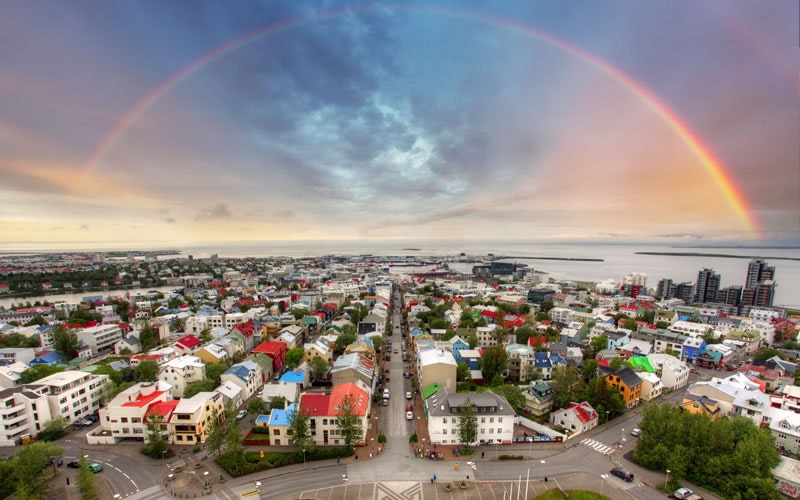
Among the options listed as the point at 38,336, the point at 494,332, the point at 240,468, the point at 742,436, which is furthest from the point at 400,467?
the point at 38,336

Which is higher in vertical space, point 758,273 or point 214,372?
point 758,273

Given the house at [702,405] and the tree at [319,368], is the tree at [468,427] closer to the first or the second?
the tree at [319,368]

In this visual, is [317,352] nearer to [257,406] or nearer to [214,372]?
[214,372]

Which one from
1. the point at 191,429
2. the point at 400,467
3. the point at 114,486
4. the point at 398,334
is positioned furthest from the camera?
the point at 398,334

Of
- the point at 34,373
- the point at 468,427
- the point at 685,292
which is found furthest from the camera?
the point at 685,292

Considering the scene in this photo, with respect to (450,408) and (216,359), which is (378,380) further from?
(216,359)

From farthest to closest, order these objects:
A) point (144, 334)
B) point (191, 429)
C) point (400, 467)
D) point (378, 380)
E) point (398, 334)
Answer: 1. point (398, 334)
2. point (144, 334)
3. point (378, 380)
4. point (191, 429)
5. point (400, 467)

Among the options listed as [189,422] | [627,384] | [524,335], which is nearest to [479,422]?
[627,384]

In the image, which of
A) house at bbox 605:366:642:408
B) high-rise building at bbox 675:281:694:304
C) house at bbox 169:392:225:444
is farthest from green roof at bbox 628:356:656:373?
high-rise building at bbox 675:281:694:304
